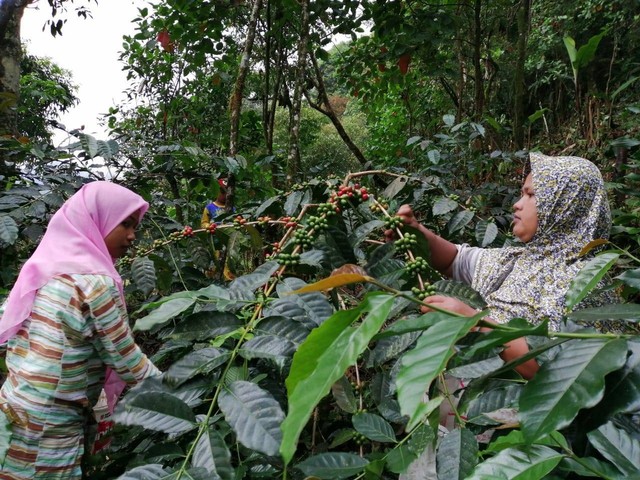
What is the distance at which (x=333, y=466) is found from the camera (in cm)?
75

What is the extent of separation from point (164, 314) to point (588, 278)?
70cm

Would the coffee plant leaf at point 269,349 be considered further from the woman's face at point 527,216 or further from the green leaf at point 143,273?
the woman's face at point 527,216

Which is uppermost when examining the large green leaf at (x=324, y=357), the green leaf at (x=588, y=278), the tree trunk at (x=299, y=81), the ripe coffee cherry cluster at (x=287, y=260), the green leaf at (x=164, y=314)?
the tree trunk at (x=299, y=81)

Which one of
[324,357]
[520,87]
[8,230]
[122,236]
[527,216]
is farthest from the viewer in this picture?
[520,87]

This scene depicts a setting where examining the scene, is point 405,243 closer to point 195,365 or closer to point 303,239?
point 303,239

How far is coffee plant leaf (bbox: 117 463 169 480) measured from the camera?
2.30ft

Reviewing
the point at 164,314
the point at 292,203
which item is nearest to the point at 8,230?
the point at 292,203

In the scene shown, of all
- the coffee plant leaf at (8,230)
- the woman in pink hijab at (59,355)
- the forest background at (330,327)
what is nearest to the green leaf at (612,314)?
the forest background at (330,327)

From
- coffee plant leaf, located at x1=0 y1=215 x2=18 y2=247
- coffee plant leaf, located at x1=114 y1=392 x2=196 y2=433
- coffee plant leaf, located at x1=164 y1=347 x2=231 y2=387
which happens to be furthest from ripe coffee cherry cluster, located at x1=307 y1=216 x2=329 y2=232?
coffee plant leaf, located at x1=0 y1=215 x2=18 y2=247

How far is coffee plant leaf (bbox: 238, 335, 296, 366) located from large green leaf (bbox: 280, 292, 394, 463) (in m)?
0.39

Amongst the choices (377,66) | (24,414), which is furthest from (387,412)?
(377,66)

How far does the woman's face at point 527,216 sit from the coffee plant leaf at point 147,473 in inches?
52.6

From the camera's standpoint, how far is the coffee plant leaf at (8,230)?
1.71 m

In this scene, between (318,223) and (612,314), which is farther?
(318,223)
